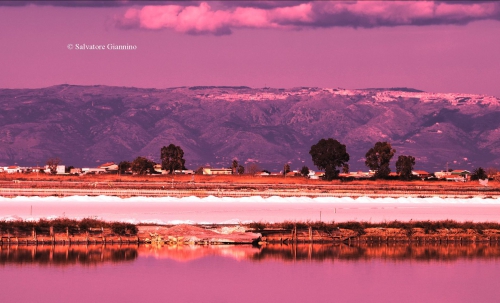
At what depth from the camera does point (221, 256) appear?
3891cm

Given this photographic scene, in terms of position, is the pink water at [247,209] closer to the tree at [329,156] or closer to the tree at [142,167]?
the tree at [329,156]

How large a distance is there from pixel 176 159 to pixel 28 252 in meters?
114

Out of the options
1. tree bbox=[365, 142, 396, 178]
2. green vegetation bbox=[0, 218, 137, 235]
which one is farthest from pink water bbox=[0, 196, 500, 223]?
tree bbox=[365, 142, 396, 178]

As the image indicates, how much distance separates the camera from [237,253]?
131ft

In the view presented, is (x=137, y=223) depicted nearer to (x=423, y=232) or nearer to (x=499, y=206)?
(x=423, y=232)

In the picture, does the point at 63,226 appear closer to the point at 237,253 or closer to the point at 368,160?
the point at 237,253

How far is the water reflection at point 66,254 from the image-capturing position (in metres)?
37.2

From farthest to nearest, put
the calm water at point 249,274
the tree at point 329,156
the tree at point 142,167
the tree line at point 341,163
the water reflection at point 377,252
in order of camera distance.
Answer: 1. the tree at point 142,167
2. the tree at point 329,156
3. the tree line at point 341,163
4. the water reflection at point 377,252
5. the calm water at point 249,274

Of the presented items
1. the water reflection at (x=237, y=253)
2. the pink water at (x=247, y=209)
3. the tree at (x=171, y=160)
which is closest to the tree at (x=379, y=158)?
the tree at (x=171, y=160)

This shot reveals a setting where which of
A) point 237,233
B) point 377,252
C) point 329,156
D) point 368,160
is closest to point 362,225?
point 377,252

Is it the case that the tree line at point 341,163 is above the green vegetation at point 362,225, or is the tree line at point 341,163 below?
above

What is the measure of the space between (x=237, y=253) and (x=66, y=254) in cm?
665

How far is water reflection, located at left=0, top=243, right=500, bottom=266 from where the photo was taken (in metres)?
38.1

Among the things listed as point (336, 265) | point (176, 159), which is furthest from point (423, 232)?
point (176, 159)
